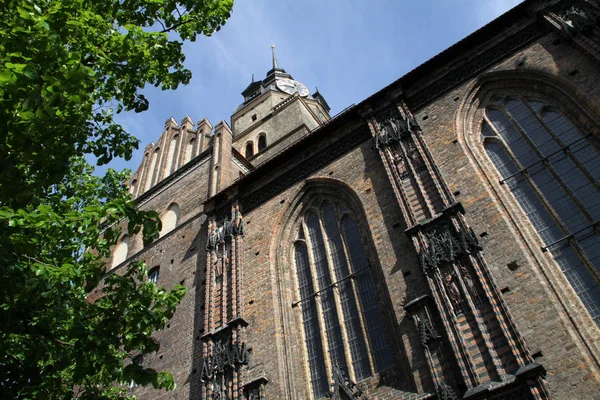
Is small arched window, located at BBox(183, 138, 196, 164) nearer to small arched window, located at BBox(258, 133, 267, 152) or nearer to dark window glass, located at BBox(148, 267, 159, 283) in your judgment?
small arched window, located at BBox(258, 133, 267, 152)

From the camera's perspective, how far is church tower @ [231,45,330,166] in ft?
76.9

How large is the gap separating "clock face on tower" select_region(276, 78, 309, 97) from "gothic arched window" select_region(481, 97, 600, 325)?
22.7 metres

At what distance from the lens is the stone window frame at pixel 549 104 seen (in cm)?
833

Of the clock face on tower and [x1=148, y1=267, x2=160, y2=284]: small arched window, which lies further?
the clock face on tower

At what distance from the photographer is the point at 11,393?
5703mm

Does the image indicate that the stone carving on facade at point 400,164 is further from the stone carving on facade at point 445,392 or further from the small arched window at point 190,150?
the small arched window at point 190,150

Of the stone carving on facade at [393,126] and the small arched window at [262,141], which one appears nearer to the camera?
the stone carving on facade at [393,126]

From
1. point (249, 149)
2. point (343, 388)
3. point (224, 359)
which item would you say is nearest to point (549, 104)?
point (343, 388)

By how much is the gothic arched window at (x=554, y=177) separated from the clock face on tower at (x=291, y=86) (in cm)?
2275

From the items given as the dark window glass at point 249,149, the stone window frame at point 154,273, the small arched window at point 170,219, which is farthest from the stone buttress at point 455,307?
the dark window glass at point 249,149

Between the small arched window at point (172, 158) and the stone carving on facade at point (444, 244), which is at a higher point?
the small arched window at point (172, 158)

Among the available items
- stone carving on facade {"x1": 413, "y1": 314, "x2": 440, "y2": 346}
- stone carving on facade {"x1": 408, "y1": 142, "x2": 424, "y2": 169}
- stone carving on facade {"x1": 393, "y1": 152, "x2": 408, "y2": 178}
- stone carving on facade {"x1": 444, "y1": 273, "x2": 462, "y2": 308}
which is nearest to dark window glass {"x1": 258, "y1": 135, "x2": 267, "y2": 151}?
stone carving on facade {"x1": 393, "y1": 152, "x2": 408, "y2": 178}

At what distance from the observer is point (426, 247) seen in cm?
978

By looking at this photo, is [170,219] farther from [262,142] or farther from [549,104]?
[549,104]
